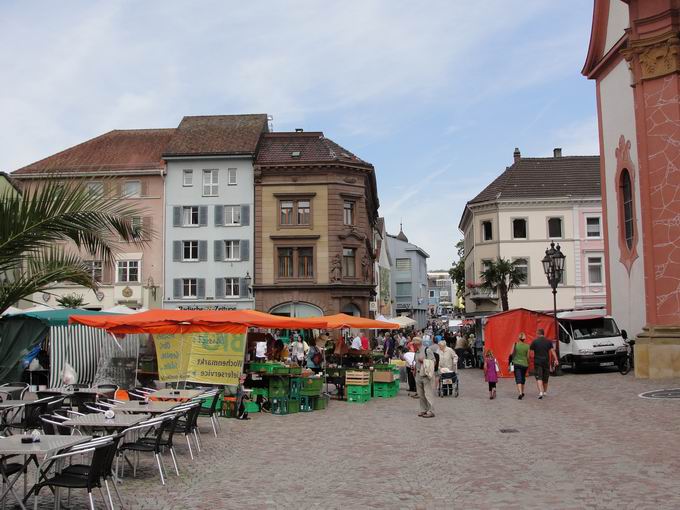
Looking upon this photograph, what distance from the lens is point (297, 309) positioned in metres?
50.0

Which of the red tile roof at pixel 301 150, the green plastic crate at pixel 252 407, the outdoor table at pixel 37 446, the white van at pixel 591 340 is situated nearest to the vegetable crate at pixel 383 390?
the green plastic crate at pixel 252 407

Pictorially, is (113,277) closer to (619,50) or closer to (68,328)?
(68,328)

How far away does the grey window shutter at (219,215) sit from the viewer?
168 feet

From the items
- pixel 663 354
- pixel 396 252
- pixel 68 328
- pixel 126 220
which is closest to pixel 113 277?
pixel 68 328

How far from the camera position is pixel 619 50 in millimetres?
27109

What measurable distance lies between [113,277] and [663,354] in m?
37.5

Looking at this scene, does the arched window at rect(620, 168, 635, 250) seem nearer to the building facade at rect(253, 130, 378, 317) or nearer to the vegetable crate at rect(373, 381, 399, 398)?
the vegetable crate at rect(373, 381, 399, 398)

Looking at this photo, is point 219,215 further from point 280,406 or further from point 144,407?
point 144,407

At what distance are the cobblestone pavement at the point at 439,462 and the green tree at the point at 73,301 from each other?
2843 cm

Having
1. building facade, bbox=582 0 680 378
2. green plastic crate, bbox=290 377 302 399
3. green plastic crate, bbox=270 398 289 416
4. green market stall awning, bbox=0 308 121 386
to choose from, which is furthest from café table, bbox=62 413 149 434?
building facade, bbox=582 0 680 378

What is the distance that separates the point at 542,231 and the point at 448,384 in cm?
3657

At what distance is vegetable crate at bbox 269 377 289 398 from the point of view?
18672 millimetres

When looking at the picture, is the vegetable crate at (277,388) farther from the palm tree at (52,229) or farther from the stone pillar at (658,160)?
the stone pillar at (658,160)

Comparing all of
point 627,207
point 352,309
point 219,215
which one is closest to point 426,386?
point 627,207
